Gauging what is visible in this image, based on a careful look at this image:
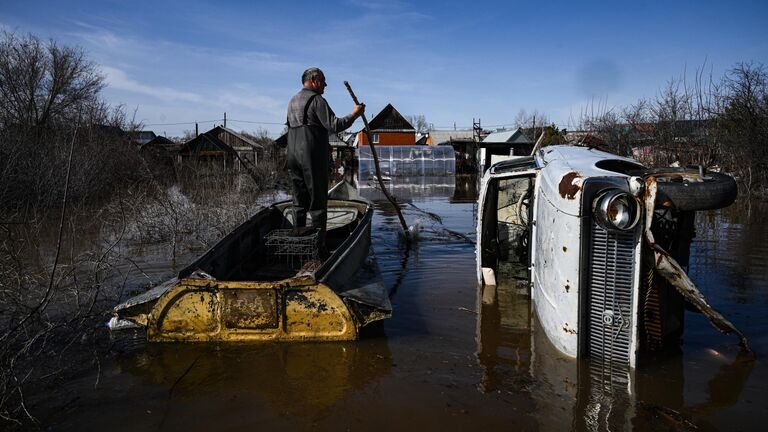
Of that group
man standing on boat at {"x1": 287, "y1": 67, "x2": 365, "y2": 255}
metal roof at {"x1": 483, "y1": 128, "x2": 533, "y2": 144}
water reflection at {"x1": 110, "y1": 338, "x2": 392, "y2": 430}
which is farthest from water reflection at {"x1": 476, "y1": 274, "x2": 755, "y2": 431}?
metal roof at {"x1": 483, "y1": 128, "x2": 533, "y2": 144}

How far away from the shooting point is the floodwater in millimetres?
3293

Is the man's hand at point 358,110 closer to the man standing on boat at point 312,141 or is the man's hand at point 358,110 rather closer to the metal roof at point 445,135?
the man standing on boat at point 312,141

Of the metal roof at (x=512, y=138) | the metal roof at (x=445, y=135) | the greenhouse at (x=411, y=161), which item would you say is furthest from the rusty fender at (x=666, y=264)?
the metal roof at (x=445, y=135)

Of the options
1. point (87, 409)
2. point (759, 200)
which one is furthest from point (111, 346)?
point (759, 200)

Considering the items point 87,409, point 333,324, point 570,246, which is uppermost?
point 570,246

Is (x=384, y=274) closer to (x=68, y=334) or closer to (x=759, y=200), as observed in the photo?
(x=68, y=334)

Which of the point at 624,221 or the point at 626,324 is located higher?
the point at 624,221

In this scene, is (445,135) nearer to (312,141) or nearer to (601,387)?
(312,141)

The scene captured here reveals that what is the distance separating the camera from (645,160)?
1714cm

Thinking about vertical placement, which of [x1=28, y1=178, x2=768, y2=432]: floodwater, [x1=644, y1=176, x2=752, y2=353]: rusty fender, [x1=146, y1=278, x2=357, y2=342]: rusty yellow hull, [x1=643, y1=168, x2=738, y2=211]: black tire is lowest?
[x1=28, y1=178, x2=768, y2=432]: floodwater

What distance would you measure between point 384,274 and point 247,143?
4181cm

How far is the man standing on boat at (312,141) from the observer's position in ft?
18.5

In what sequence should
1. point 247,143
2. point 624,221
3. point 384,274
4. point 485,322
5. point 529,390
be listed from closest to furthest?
point 624,221, point 529,390, point 485,322, point 384,274, point 247,143

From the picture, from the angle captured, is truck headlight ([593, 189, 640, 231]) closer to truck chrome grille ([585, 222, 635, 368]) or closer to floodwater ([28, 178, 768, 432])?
truck chrome grille ([585, 222, 635, 368])
